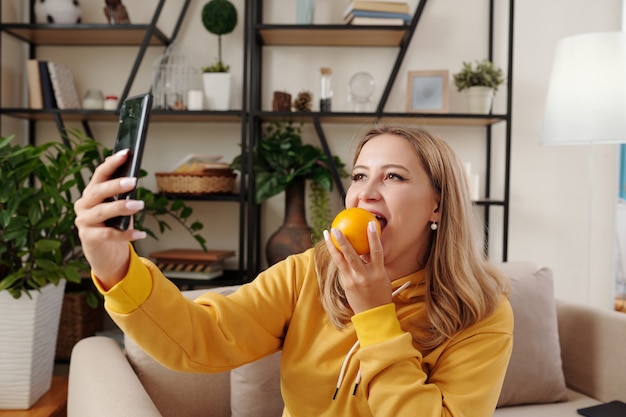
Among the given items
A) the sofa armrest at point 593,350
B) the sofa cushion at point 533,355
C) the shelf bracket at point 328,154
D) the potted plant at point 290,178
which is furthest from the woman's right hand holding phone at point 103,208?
the shelf bracket at point 328,154

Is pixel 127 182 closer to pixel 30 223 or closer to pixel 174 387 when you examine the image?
pixel 174 387

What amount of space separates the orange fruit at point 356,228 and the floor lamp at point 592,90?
5.35 ft

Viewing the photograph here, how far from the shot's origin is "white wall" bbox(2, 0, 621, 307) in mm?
2922

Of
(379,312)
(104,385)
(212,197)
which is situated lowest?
(104,385)

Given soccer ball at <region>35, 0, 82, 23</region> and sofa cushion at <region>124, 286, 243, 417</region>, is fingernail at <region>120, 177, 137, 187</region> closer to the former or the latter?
sofa cushion at <region>124, 286, 243, 417</region>

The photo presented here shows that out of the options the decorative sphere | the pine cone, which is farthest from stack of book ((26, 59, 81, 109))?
the pine cone

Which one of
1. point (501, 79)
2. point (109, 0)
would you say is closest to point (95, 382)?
point (109, 0)

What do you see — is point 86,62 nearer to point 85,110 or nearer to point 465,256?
point 85,110

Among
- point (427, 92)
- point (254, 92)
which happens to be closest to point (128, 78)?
point (254, 92)

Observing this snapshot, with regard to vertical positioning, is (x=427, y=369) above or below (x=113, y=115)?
below

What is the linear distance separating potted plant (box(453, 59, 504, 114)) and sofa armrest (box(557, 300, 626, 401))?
99cm

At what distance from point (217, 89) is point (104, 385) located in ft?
5.56

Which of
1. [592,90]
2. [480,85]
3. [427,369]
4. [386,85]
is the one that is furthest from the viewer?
[386,85]

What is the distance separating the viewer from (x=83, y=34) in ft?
9.03
